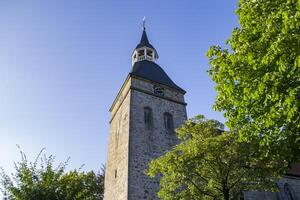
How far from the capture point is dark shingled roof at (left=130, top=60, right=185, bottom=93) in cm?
2463

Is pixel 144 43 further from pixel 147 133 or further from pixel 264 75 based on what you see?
pixel 264 75

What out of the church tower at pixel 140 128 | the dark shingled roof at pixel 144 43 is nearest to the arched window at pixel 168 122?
the church tower at pixel 140 128

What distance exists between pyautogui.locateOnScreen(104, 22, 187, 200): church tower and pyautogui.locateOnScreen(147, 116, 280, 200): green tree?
5851 mm

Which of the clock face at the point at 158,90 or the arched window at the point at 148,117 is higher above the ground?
the clock face at the point at 158,90

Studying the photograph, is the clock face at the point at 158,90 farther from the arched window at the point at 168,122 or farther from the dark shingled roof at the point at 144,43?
the dark shingled roof at the point at 144,43

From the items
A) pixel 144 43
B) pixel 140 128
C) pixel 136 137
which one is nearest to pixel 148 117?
pixel 140 128

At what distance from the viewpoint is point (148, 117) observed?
2169 centimetres

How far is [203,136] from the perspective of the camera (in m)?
12.1

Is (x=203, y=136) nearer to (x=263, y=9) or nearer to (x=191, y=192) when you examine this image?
(x=191, y=192)

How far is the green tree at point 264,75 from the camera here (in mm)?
6391

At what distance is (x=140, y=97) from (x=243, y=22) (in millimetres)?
14666

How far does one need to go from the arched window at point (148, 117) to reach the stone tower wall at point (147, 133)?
0.25 m

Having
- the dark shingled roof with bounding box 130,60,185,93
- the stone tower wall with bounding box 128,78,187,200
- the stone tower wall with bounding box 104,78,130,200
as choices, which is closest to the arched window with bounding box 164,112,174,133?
the stone tower wall with bounding box 128,78,187,200

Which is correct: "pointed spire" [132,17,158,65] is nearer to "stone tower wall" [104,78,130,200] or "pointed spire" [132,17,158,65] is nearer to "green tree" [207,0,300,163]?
"stone tower wall" [104,78,130,200]
